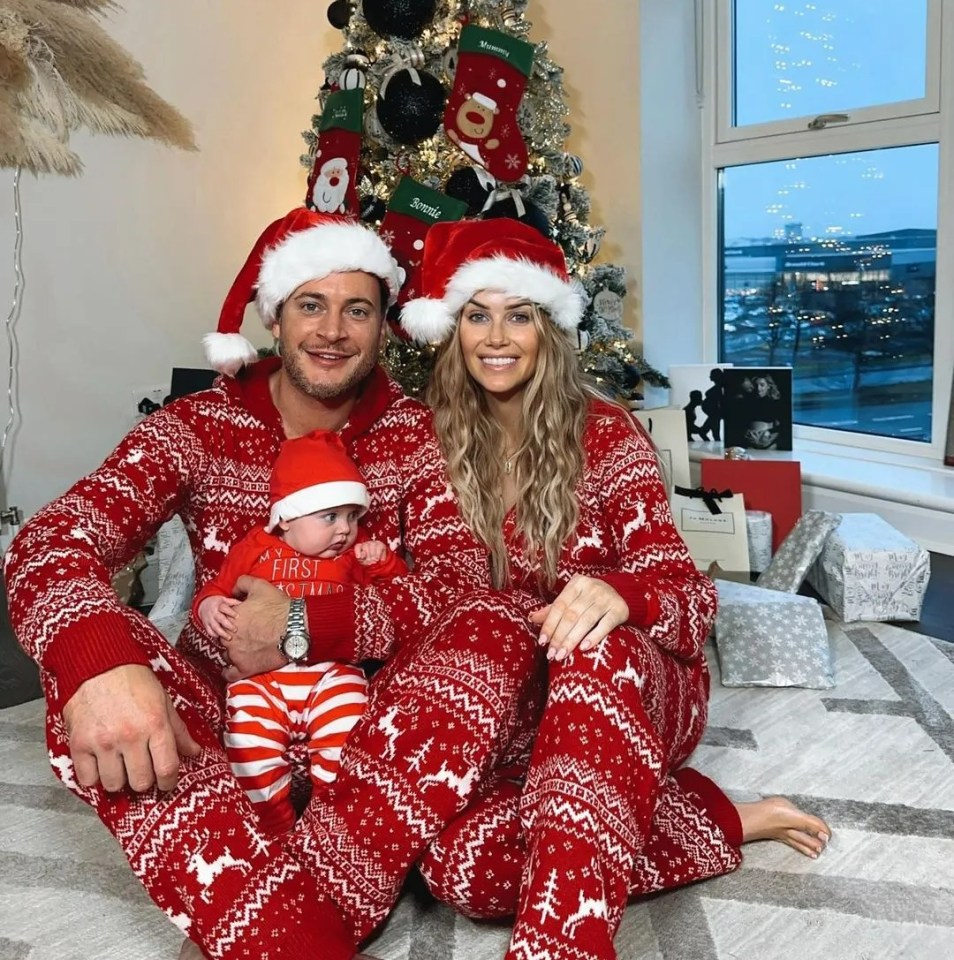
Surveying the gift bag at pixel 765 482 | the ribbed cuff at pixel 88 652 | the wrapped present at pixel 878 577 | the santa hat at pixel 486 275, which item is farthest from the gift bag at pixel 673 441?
the ribbed cuff at pixel 88 652

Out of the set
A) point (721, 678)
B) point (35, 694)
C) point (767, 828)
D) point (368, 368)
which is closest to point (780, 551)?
point (721, 678)

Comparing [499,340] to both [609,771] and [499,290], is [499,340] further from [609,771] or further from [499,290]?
[609,771]

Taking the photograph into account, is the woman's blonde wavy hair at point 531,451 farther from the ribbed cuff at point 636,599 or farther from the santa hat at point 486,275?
the ribbed cuff at point 636,599

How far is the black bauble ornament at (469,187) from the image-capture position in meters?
2.90

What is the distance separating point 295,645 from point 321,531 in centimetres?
21

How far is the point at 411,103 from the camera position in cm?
289

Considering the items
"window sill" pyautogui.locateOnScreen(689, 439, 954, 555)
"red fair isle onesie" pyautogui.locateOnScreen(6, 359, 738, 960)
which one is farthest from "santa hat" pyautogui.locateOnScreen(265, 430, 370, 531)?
"window sill" pyautogui.locateOnScreen(689, 439, 954, 555)

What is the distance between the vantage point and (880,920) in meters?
1.42

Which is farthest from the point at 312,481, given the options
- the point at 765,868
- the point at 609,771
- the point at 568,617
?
the point at 765,868

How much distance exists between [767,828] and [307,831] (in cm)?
73

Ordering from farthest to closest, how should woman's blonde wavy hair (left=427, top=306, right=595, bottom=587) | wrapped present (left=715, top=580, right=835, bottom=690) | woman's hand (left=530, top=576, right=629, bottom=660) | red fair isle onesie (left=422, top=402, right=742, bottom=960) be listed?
wrapped present (left=715, top=580, right=835, bottom=690) → woman's blonde wavy hair (left=427, top=306, right=595, bottom=587) → woman's hand (left=530, top=576, right=629, bottom=660) → red fair isle onesie (left=422, top=402, right=742, bottom=960)

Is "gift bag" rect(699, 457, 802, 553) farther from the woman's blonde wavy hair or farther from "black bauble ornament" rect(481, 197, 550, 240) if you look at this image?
the woman's blonde wavy hair

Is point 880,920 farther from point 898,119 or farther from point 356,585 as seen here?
point 898,119

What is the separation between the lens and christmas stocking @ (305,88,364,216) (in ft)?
9.61
